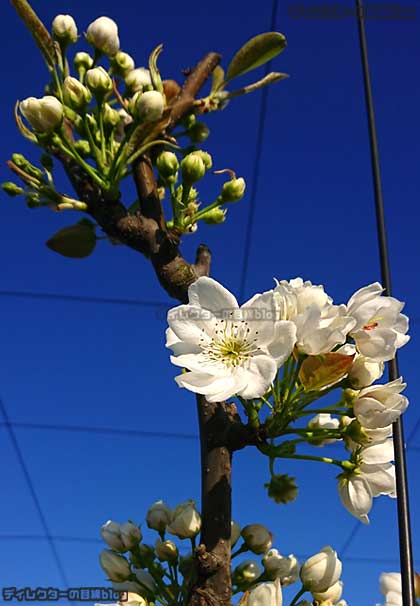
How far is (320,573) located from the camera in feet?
1.77

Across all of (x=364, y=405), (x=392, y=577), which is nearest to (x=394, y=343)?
(x=364, y=405)

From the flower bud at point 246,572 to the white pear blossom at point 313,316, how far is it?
0.22 metres

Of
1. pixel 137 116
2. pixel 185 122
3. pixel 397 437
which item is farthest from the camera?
pixel 185 122

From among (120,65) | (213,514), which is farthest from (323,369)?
(120,65)

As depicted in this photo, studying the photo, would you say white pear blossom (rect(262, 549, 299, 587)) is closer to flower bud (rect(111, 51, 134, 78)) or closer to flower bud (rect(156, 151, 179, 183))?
flower bud (rect(156, 151, 179, 183))

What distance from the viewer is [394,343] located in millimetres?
480

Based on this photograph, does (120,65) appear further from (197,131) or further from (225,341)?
(225,341)

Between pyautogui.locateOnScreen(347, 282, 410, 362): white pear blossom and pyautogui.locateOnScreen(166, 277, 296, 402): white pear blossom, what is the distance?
6 cm

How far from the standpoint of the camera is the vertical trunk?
1.48 feet

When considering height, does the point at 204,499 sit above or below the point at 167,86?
below

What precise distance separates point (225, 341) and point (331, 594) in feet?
0.76

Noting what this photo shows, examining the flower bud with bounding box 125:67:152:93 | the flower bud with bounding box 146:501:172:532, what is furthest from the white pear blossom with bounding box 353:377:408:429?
the flower bud with bounding box 125:67:152:93

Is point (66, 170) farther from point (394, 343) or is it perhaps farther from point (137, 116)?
point (394, 343)

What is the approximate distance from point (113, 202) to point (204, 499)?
0.96 feet
